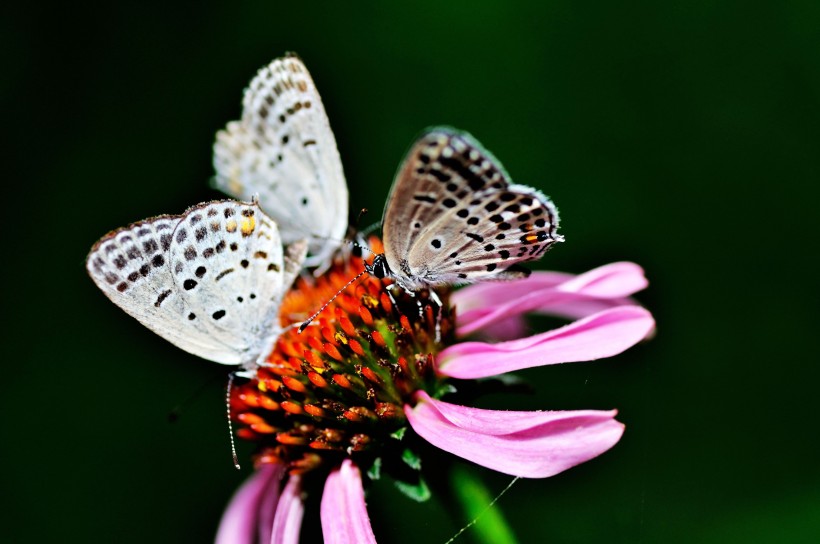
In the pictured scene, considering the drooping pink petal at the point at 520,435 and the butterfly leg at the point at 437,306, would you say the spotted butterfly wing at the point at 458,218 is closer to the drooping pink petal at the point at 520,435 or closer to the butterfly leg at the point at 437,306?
the butterfly leg at the point at 437,306

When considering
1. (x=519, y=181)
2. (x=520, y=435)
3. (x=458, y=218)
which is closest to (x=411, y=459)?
(x=520, y=435)

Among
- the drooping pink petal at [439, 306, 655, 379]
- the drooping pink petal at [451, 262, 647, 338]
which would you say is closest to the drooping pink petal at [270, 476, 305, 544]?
the drooping pink petal at [439, 306, 655, 379]

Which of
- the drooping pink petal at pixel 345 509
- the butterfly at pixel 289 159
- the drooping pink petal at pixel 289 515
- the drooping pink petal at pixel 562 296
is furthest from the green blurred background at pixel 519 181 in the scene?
the butterfly at pixel 289 159

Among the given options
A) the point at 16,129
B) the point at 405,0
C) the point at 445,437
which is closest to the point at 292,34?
the point at 405,0

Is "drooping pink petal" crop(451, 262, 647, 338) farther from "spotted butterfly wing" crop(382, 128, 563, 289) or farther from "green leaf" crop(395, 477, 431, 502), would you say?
"green leaf" crop(395, 477, 431, 502)

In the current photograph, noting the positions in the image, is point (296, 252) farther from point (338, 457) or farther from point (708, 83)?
point (708, 83)

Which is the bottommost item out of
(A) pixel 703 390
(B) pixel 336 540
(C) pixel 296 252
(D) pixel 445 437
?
(A) pixel 703 390

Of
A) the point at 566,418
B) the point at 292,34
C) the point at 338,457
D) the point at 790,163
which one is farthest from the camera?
the point at 292,34

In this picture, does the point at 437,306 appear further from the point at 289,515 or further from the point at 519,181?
the point at 519,181
